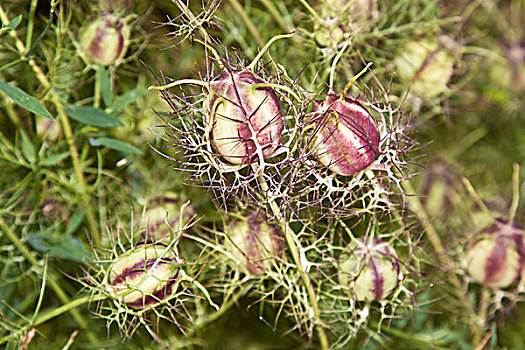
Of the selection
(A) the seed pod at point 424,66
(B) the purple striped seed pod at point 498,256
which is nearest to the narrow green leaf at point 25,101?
(A) the seed pod at point 424,66

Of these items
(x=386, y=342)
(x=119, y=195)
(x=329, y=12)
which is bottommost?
(x=386, y=342)

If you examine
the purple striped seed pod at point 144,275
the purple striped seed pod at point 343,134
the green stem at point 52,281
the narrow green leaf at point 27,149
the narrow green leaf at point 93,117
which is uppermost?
the purple striped seed pod at point 343,134

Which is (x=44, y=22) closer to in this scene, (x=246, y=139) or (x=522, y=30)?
(x=246, y=139)

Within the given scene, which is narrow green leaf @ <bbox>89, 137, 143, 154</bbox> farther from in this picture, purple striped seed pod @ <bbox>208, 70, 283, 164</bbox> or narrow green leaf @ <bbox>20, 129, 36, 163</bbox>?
purple striped seed pod @ <bbox>208, 70, 283, 164</bbox>

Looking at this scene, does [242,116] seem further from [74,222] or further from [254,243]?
[74,222]

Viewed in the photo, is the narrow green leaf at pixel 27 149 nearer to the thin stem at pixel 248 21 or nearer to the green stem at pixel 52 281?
the green stem at pixel 52 281

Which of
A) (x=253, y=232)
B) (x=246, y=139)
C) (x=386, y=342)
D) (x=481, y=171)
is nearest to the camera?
(x=246, y=139)

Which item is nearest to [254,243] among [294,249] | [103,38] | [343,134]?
[294,249]

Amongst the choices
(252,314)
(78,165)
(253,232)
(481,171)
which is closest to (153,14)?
(78,165)
